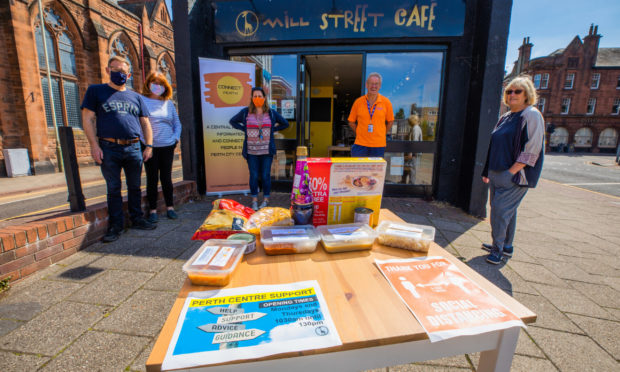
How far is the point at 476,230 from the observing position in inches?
151

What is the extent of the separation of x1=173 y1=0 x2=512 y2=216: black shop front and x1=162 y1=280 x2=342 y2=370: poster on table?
4.70 m

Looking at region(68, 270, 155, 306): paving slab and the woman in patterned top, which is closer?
region(68, 270, 155, 306): paving slab

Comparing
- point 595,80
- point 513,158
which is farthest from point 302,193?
point 595,80

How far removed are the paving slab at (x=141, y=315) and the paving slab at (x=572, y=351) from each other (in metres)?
2.52

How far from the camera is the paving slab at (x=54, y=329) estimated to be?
62.3 inches

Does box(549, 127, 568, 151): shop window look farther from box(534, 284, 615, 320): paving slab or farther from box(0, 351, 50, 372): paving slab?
box(0, 351, 50, 372): paving slab

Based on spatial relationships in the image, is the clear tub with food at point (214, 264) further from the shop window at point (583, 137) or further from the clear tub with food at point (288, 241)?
the shop window at point (583, 137)

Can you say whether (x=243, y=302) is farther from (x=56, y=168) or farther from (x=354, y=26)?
(x=56, y=168)

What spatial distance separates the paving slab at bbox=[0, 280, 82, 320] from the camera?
1.87 metres

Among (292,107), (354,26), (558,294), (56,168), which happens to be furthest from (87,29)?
(558,294)

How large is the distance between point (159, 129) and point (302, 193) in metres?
3.15

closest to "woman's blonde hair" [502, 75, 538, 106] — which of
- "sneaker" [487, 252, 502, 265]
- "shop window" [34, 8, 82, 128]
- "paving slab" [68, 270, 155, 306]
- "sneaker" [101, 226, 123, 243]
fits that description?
"sneaker" [487, 252, 502, 265]

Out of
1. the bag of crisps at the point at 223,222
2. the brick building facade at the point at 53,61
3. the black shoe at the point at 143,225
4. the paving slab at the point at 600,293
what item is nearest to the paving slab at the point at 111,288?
the black shoe at the point at 143,225

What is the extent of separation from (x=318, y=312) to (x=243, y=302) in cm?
22
